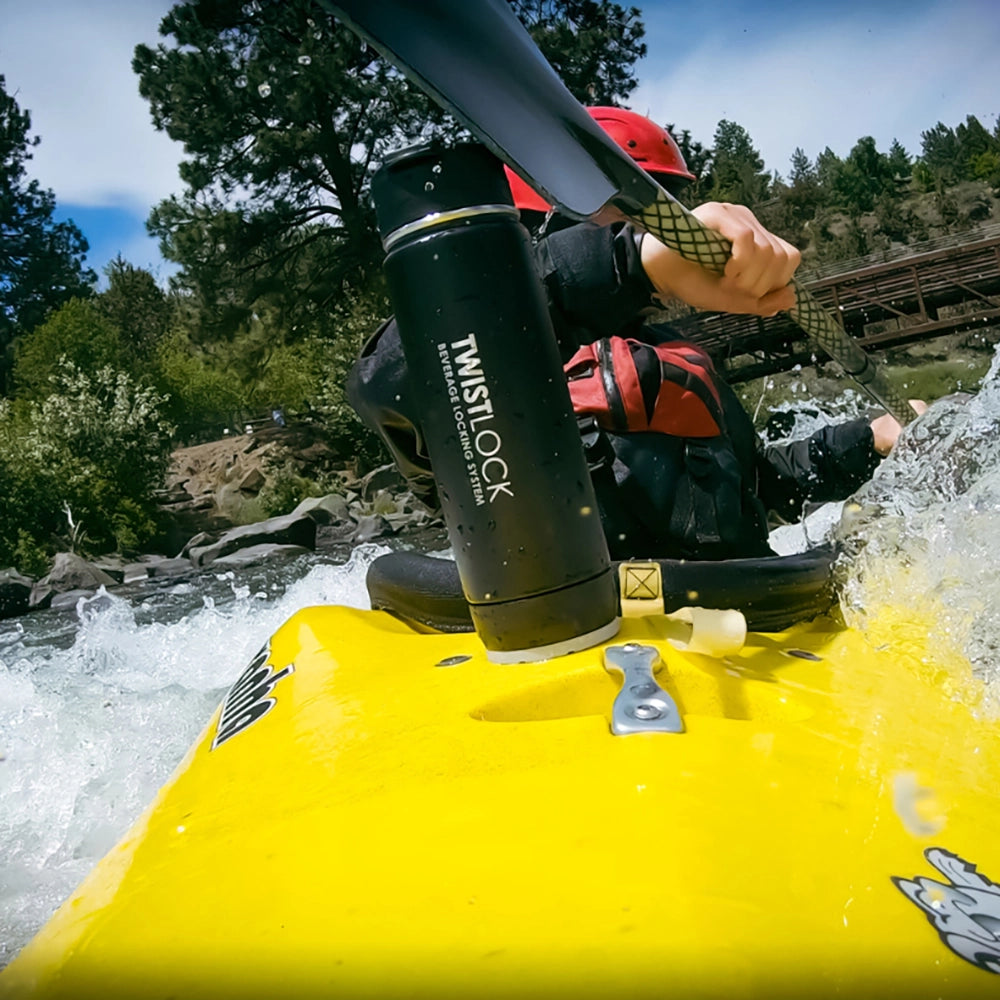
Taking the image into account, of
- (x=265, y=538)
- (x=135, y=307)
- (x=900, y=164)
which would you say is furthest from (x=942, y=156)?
(x=265, y=538)

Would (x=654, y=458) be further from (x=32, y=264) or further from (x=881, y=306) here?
(x=32, y=264)

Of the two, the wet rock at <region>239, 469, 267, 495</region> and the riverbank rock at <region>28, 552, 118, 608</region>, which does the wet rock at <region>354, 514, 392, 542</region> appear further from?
the wet rock at <region>239, 469, 267, 495</region>

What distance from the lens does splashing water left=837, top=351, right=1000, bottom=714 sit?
4.14 feet

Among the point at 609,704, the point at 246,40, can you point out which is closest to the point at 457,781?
the point at 609,704

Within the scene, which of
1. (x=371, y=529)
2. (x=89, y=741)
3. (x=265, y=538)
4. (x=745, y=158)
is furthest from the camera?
(x=745, y=158)

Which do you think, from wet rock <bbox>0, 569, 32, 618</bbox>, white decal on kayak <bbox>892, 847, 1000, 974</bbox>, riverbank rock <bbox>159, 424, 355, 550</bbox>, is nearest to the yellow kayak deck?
white decal on kayak <bbox>892, 847, 1000, 974</bbox>

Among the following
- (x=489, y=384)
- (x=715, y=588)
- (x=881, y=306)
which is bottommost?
(x=881, y=306)

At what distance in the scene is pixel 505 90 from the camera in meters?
0.77

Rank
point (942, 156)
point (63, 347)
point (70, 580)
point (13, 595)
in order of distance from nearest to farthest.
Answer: point (13, 595) → point (70, 580) → point (63, 347) → point (942, 156)

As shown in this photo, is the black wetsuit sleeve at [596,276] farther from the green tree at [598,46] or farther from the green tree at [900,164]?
the green tree at [900,164]

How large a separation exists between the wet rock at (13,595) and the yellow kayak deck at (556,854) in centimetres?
1292

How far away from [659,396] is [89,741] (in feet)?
5.28

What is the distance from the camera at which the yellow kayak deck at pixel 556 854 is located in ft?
1.72

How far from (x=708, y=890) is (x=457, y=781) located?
0.79 feet
